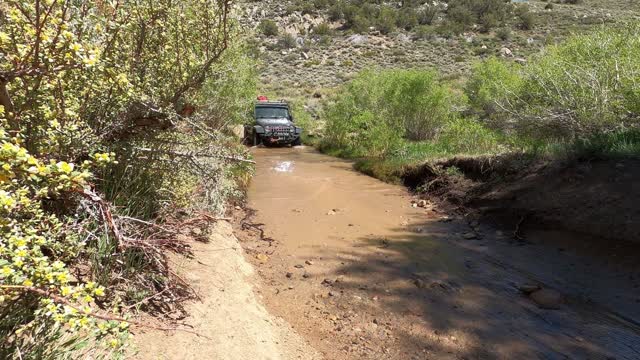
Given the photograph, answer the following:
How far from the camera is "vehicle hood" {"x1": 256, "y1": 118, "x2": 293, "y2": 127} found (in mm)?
18578

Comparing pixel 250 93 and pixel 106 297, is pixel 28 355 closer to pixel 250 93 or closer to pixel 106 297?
pixel 106 297

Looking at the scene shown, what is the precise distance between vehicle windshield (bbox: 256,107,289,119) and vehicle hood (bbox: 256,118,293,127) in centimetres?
20

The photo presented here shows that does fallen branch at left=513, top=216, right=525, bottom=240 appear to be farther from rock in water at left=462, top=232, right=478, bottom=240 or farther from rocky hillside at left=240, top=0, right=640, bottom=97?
rocky hillside at left=240, top=0, right=640, bottom=97

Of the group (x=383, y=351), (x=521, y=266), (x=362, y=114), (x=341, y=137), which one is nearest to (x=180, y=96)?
(x=383, y=351)

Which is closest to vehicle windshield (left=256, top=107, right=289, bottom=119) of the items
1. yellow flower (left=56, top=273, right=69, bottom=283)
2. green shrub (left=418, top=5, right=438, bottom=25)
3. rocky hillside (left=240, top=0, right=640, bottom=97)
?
rocky hillside (left=240, top=0, right=640, bottom=97)

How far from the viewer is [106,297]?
3.25m

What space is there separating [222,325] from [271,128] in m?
15.1

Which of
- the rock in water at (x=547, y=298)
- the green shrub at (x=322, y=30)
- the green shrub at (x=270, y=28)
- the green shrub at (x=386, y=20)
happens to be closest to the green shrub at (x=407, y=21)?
the green shrub at (x=386, y=20)

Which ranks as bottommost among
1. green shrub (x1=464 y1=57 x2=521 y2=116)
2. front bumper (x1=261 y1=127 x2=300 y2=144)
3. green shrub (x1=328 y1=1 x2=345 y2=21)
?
front bumper (x1=261 y1=127 x2=300 y2=144)

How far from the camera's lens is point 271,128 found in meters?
18.4

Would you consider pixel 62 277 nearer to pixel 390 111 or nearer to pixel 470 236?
pixel 470 236

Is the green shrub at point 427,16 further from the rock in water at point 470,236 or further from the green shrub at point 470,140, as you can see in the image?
the rock in water at point 470,236

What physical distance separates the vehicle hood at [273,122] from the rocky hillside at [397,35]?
15.3 m

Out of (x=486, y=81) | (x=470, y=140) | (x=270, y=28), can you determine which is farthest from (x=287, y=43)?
(x=470, y=140)
